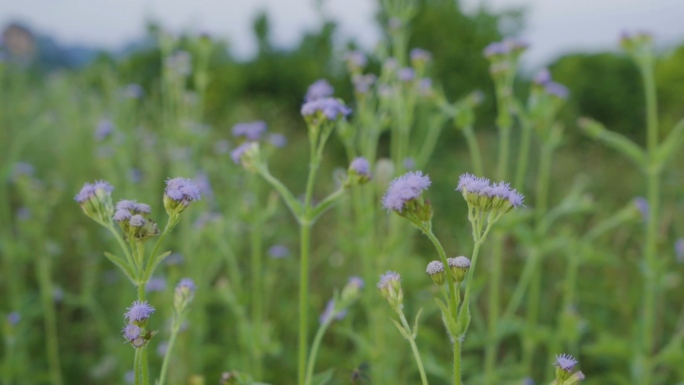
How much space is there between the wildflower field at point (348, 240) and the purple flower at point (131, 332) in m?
0.01

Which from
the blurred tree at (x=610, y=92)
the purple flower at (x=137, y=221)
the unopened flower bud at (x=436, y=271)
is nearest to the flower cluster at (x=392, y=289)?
the unopened flower bud at (x=436, y=271)

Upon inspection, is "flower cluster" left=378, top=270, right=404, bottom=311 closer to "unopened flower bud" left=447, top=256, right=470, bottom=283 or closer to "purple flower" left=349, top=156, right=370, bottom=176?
"unopened flower bud" left=447, top=256, right=470, bottom=283

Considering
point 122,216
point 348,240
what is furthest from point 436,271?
point 348,240

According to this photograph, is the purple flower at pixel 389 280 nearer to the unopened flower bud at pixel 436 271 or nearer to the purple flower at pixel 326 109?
the unopened flower bud at pixel 436 271

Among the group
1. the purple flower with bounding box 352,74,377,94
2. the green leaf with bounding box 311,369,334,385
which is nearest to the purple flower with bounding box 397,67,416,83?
the purple flower with bounding box 352,74,377,94

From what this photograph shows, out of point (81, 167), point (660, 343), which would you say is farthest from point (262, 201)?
point (660, 343)

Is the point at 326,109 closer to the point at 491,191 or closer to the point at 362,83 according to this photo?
the point at 491,191

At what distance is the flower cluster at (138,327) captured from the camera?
4.58 feet

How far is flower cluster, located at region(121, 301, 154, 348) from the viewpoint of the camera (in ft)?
4.58

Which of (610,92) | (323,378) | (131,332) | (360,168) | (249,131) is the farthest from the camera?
(610,92)

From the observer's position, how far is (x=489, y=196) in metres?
1.44

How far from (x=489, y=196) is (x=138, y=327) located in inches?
30.9

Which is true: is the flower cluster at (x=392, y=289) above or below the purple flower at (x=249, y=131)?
below

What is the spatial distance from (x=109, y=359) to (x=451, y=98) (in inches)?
220
